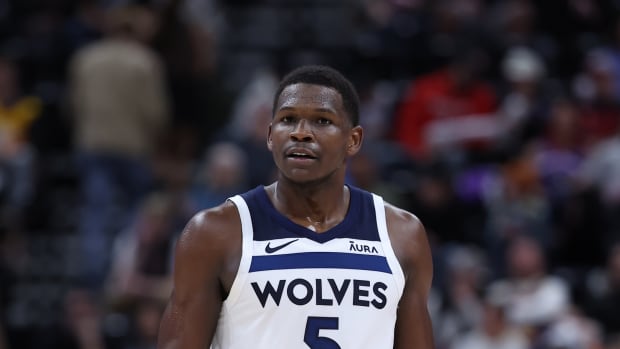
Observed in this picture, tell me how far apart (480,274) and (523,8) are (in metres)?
3.51

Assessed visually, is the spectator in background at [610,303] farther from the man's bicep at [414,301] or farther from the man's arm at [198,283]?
the man's arm at [198,283]

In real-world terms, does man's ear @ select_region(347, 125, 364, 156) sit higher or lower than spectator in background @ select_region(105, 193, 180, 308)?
lower

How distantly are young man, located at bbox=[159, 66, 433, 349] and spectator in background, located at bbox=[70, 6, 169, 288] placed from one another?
20.5ft

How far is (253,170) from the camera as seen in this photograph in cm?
1120

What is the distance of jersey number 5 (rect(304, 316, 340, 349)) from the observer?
457 cm

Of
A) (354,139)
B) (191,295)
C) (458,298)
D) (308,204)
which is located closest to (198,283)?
(191,295)

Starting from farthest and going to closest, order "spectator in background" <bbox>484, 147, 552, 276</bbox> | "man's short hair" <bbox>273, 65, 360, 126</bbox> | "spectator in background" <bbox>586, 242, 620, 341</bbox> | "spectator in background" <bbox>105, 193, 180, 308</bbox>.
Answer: "spectator in background" <bbox>484, 147, 552, 276</bbox>, "spectator in background" <bbox>105, 193, 180, 308</bbox>, "spectator in background" <bbox>586, 242, 620, 341</bbox>, "man's short hair" <bbox>273, 65, 360, 126</bbox>

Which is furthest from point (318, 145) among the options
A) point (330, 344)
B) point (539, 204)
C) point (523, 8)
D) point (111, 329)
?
point (523, 8)

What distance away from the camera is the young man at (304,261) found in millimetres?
4562

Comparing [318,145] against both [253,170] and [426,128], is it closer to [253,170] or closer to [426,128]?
[253,170]

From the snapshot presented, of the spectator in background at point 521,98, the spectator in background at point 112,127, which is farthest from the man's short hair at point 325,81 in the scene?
the spectator in background at point 521,98

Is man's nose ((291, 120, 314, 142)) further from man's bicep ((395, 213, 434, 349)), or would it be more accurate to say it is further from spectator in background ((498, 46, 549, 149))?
spectator in background ((498, 46, 549, 149))

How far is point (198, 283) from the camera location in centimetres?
455

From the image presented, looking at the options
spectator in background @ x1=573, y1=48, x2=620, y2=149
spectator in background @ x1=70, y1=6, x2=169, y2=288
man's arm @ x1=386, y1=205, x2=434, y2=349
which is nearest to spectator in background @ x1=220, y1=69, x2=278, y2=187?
spectator in background @ x1=70, y1=6, x2=169, y2=288
